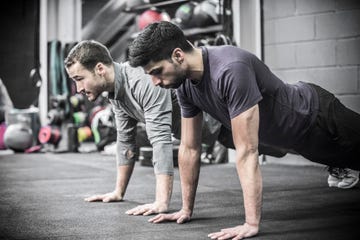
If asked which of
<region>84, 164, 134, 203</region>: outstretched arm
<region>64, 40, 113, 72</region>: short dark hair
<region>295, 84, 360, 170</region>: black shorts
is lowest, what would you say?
<region>84, 164, 134, 203</region>: outstretched arm

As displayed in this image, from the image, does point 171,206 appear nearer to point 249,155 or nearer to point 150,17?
point 249,155

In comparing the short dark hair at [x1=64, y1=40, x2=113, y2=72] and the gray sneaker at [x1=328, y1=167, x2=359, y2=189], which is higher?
the short dark hair at [x1=64, y1=40, x2=113, y2=72]

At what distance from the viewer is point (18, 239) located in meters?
1.98

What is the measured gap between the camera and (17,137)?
6.32 meters

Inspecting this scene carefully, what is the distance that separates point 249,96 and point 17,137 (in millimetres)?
5008

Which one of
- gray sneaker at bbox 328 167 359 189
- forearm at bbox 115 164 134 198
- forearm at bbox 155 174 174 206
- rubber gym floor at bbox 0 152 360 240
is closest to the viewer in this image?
rubber gym floor at bbox 0 152 360 240

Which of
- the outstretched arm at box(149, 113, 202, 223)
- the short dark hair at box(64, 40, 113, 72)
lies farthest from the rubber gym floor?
the short dark hair at box(64, 40, 113, 72)

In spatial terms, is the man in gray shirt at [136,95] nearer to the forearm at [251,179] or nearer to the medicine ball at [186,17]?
the forearm at [251,179]

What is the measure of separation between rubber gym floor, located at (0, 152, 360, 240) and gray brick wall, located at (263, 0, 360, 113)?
0.77 m

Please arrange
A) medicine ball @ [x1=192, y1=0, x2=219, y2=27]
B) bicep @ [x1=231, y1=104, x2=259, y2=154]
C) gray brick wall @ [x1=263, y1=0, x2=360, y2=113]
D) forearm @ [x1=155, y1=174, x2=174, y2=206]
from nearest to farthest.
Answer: bicep @ [x1=231, y1=104, x2=259, y2=154]
forearm @ [x1=155, y1=174, x2=174, y2=206]
gray brick wall @ [x1=263, y1=0, x2=360, y2=113]
medicine ball @ [x1=192, y1=0, x2=219, y2=27]

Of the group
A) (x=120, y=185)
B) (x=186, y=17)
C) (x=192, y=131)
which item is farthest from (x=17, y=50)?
(x=192, y=131)

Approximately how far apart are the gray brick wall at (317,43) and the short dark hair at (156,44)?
2782 mm

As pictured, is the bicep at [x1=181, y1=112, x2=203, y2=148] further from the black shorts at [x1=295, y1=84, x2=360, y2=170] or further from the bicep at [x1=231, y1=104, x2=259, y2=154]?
the black shorts at [x1=295, y1=84, x2=360, y2=170]

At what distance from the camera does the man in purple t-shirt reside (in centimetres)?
181
